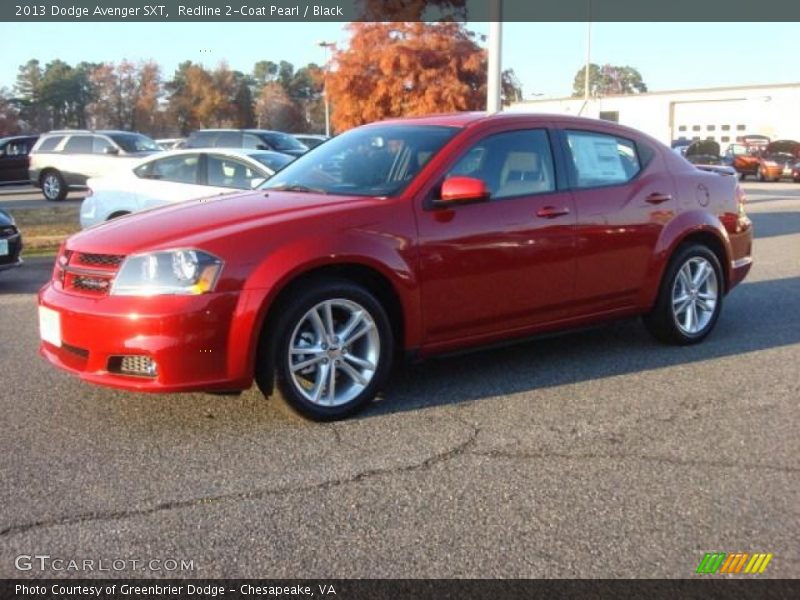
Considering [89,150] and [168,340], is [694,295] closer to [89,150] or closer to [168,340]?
[168,340]

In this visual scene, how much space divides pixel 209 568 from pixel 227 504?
536mm

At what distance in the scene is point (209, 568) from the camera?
119 inches

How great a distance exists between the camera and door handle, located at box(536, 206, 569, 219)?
5.33m

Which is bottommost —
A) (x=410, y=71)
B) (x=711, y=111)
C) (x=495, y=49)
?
(x=495, y=49)

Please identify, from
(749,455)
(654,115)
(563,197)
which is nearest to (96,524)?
(749,455)

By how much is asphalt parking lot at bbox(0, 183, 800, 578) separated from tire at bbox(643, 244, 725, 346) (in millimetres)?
405

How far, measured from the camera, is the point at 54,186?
22047 mm

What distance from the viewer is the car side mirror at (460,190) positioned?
482 centimetres

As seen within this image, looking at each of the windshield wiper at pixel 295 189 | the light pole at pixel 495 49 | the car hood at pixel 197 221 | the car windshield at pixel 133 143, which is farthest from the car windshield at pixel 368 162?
the car windshield at pixel 133 143

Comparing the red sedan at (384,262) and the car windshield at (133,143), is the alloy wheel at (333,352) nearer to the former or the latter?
the red sedan at (384,262)

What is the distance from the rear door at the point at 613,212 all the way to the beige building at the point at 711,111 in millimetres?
44587

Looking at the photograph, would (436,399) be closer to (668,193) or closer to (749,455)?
(749,455)

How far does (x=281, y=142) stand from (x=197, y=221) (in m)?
17.5

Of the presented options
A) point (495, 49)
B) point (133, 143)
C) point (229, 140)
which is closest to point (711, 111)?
point (229, 140)
